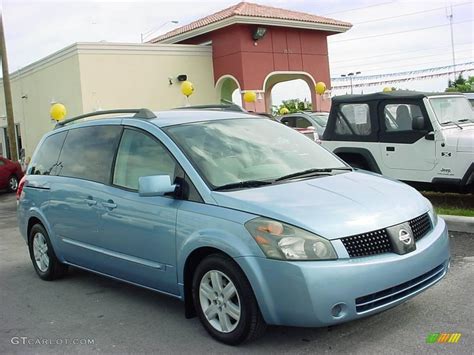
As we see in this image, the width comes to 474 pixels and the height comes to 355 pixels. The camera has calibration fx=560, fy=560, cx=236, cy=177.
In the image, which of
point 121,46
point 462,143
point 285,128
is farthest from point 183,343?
point 121,46

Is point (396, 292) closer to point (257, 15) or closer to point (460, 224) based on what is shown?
point (460, 224)

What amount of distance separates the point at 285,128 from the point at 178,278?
1.89 metres

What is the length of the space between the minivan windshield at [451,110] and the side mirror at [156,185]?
533cm

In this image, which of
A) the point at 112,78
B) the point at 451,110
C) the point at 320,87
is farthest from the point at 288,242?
the point at 320,87

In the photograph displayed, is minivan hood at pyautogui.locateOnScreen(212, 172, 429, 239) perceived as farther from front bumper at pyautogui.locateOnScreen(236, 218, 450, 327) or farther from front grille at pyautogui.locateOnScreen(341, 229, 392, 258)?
front bumper at pyautogui.locateOnScreen(236, 218, 450, 327)

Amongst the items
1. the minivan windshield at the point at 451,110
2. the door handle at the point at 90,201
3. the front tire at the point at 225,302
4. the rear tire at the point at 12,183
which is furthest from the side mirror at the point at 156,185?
the rear tire at the point at 12,183

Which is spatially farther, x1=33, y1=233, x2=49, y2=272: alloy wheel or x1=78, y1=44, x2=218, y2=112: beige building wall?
x1=78, y1=44, x2=218, y2=112: beige building wall

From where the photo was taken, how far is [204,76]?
75.6 ft

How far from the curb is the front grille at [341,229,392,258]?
3.60m

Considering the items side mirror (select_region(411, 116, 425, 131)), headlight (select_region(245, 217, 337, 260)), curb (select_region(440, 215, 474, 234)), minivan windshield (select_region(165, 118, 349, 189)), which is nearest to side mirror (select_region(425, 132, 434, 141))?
side mirror (select_region(411, 116, 425, 131))

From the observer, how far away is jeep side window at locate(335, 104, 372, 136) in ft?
29.3

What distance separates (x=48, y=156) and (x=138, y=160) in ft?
6.31

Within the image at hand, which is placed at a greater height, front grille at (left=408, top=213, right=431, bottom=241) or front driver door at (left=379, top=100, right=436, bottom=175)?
front driver door at (left=379, top=100, right=436, bottom=175)

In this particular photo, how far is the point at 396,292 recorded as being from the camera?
3.75 metres
